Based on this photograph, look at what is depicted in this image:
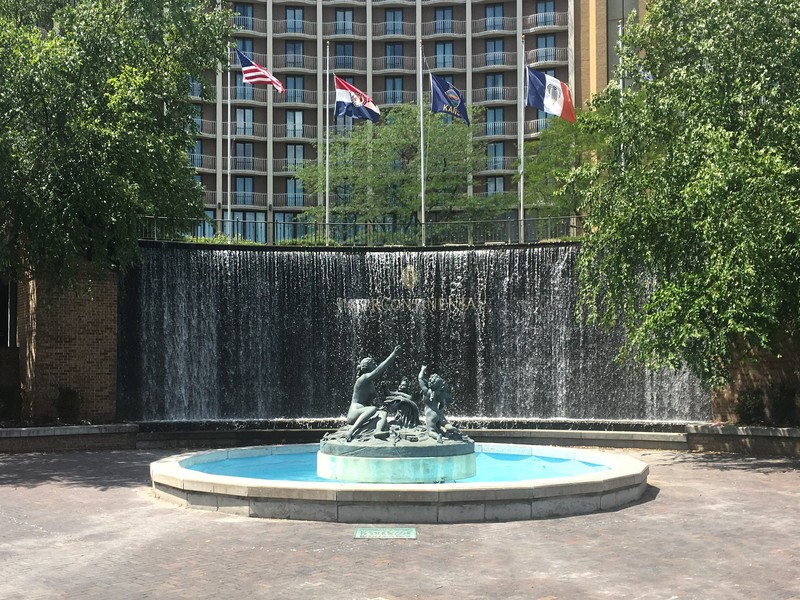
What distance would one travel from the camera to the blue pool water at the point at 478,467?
17938 millimetres

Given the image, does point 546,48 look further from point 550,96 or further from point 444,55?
point 550,96

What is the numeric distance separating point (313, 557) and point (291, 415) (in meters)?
19.9

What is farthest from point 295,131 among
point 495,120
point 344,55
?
point 495,120

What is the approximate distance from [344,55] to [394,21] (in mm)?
5064

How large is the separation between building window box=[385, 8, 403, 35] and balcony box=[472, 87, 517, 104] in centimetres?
869

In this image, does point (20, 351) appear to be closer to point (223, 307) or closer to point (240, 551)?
point (223, 307)

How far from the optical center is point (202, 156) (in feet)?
242

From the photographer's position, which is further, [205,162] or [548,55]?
[205,162]

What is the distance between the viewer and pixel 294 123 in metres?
77.6

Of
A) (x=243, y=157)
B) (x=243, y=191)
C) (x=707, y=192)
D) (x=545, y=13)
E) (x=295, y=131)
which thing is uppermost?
(x=545, y=13)

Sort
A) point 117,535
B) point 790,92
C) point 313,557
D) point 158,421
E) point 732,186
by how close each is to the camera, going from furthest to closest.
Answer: point 158,421
point 790,92
point 732,186
point 117,535
point 313,557

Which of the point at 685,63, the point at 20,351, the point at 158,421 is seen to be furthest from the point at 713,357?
the point at 20,351

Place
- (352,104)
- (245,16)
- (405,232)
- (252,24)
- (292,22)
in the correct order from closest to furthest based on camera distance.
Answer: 1. (405,232)
2. (352,104)
3. (245,16)
4. (252,24)
5. (292,22)

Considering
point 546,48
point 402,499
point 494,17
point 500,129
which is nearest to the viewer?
point 402,499
